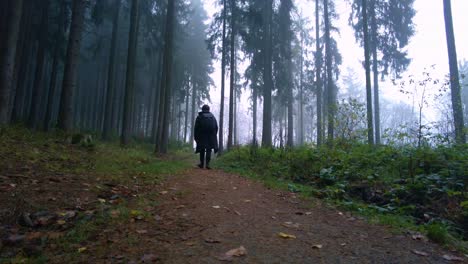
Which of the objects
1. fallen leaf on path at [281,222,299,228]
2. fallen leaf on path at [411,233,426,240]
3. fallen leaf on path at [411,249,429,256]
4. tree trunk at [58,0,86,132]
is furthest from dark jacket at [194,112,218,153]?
fallen leaf on path at [411,249,429,256]

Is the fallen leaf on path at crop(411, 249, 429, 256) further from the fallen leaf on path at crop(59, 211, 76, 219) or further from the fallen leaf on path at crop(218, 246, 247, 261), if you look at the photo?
the fallen leaf on path at crop(59, 211, 76, 219)

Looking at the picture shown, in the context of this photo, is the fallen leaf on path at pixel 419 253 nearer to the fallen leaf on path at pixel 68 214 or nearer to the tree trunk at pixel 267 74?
the fallen leaf on path at pixel 68 214

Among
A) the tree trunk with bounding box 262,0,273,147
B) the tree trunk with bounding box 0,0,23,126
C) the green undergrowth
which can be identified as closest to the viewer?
the green undergrowth

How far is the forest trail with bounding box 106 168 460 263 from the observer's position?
2.48m

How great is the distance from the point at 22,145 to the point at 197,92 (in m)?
24.7

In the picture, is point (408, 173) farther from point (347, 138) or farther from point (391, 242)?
point (347, 138)

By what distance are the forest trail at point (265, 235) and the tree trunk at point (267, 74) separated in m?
10.7

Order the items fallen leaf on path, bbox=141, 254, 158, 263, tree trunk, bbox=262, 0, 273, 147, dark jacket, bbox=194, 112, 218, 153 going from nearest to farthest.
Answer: fallen leaf on path, bbox=141, 254, 158, 263 < dark jacket, bbox=194, 112, 218, 153 < tree trunk, bbox=262, 0, 273, 147

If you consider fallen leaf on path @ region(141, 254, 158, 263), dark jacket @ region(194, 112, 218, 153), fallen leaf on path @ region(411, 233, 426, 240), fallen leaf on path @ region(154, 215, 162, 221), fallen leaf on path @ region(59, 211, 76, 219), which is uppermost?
dark jacket @ region(194, 112, 218, 153)

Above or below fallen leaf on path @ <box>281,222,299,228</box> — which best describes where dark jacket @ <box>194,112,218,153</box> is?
above

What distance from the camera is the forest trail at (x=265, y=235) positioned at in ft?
8.13

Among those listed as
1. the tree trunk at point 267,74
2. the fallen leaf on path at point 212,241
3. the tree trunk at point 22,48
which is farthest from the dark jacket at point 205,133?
the tree trunk at point 22,48

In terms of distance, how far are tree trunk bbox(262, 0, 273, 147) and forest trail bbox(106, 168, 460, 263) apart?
Answer: 1072 cm

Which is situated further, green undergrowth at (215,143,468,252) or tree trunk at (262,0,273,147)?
tree trunk at (262,0,273,147)
